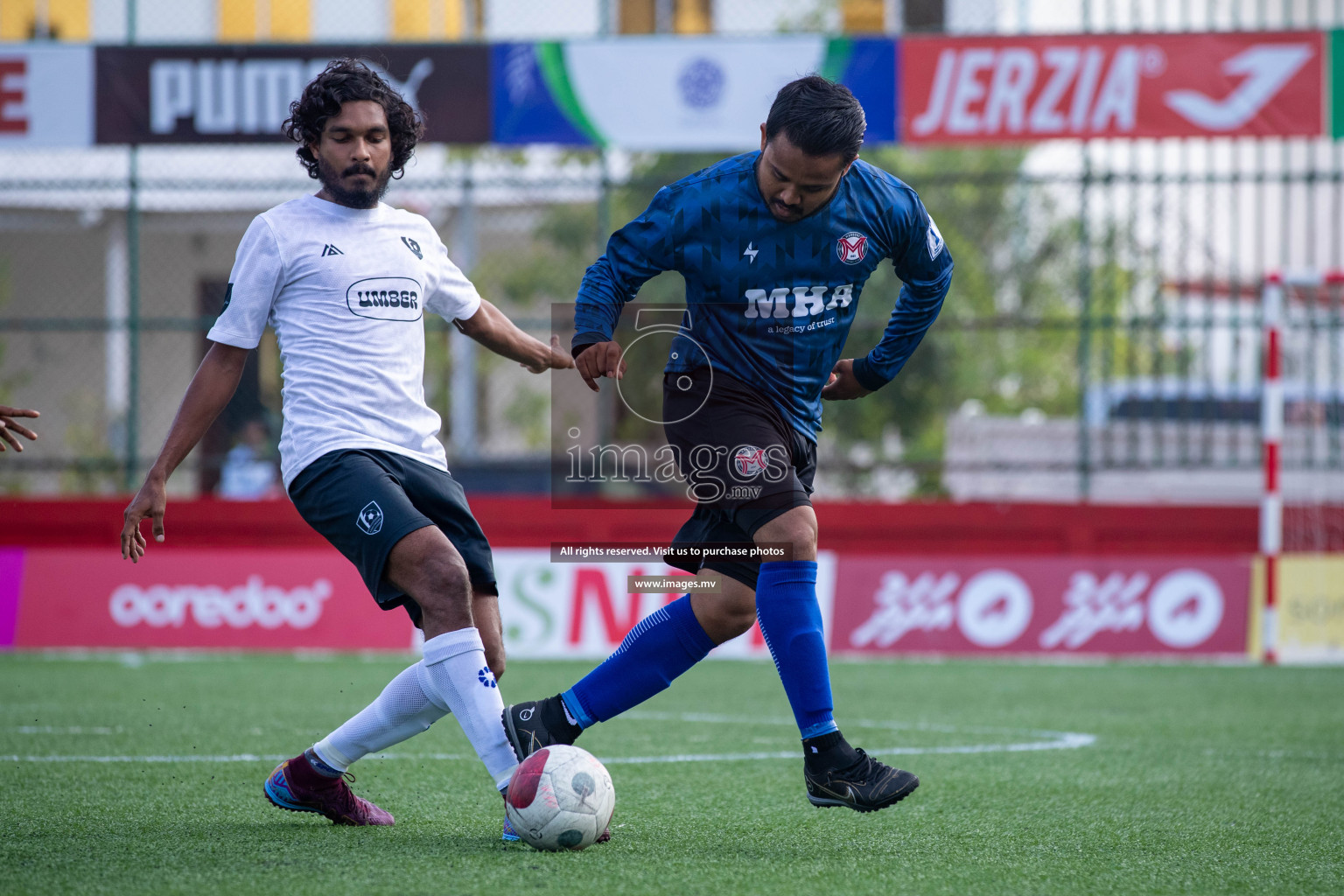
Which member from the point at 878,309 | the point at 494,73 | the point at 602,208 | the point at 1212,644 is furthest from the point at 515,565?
the point at 878,309

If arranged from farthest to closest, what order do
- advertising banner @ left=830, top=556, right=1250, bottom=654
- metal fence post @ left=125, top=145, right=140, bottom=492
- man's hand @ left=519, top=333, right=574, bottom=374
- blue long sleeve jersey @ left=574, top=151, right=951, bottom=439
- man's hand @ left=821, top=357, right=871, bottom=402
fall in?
metal fence post @ left=125, top=145, right=140, bottom=492 < advertising banner @ left=830, top=556, right=1250, bottom=654 < man's hand @ left=821, top=357, right=871, bottom=402 < man's hand @ left=519, top=333, right=574, bottom=374 < blue long sleeve jersey @ left=574, top=151, right=951, bottom=439

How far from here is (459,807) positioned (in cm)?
422

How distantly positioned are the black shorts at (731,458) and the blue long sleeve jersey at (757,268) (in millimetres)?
63

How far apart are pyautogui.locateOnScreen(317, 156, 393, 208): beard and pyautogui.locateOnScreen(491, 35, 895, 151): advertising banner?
6.81 meters

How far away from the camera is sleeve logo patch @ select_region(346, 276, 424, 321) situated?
3.80 m

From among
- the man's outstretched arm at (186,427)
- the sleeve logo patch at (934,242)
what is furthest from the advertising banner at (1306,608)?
the man's outstretched arm at (186,427)

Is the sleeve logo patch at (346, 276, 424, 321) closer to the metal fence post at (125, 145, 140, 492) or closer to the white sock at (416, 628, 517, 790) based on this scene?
the white sock at (416, 628, 517, 790)

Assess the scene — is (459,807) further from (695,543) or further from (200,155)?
(200,155)

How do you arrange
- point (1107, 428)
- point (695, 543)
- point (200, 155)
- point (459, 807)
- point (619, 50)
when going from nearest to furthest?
point (695, 543), point (459, 807), point (619, 50), point (1107, 428), point (200, 155)

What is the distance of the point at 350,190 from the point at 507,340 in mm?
662

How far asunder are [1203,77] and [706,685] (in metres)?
6.10

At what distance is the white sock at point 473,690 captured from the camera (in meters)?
3.62

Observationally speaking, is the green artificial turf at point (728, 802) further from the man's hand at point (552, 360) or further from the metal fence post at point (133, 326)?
the metal fence post at point (133, 326)

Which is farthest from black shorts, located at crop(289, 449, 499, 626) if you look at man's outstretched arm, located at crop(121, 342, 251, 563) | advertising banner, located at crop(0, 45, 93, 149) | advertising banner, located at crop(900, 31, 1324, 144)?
advertising banner, located at crop(0, 45, 93, 149)
